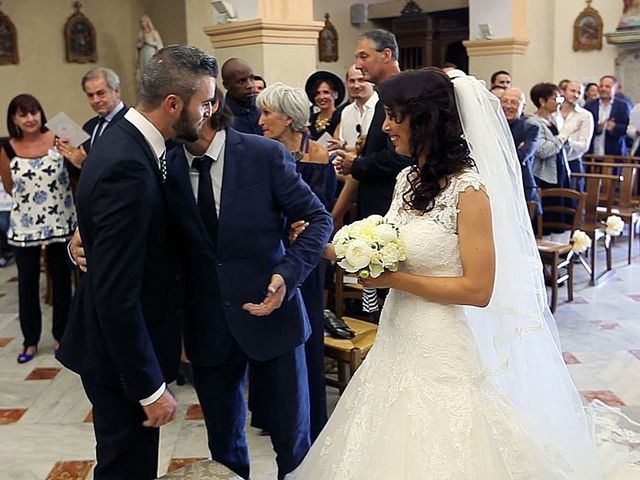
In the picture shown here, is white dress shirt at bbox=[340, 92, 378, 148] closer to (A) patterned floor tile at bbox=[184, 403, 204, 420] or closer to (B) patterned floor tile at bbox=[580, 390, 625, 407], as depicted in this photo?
(A) patterned floor tile at bbox=[184, 403, 204, 420]

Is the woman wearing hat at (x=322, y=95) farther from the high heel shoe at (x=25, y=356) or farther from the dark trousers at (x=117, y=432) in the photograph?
the dark trousers at (x=117, y=432)

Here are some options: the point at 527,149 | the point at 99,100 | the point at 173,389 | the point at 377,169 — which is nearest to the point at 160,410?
the point at 377,169

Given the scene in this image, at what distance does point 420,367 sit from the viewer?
2.32 m

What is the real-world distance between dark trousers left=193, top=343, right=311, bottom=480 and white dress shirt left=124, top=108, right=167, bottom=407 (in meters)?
0.51

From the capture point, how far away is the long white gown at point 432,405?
2.21m

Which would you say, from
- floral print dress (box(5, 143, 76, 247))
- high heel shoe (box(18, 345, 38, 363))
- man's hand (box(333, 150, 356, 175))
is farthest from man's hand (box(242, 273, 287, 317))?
high heel shoe (box(18, 345, 38, 363))

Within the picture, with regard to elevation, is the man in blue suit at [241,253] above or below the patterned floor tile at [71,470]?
above

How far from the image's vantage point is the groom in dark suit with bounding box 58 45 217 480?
6.21 ft

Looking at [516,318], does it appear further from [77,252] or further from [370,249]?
[77,252]

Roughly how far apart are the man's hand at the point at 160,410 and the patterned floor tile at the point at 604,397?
2.71 metres

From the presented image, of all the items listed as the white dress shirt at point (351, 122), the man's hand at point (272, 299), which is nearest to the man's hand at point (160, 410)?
the man's hand at point (272, 299)

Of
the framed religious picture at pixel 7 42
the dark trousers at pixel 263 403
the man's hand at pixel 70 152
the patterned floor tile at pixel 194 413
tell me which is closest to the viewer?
the dark trousers at pixel 263 403

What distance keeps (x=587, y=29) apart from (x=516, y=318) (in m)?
8.53

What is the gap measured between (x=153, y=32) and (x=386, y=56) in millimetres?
6838
